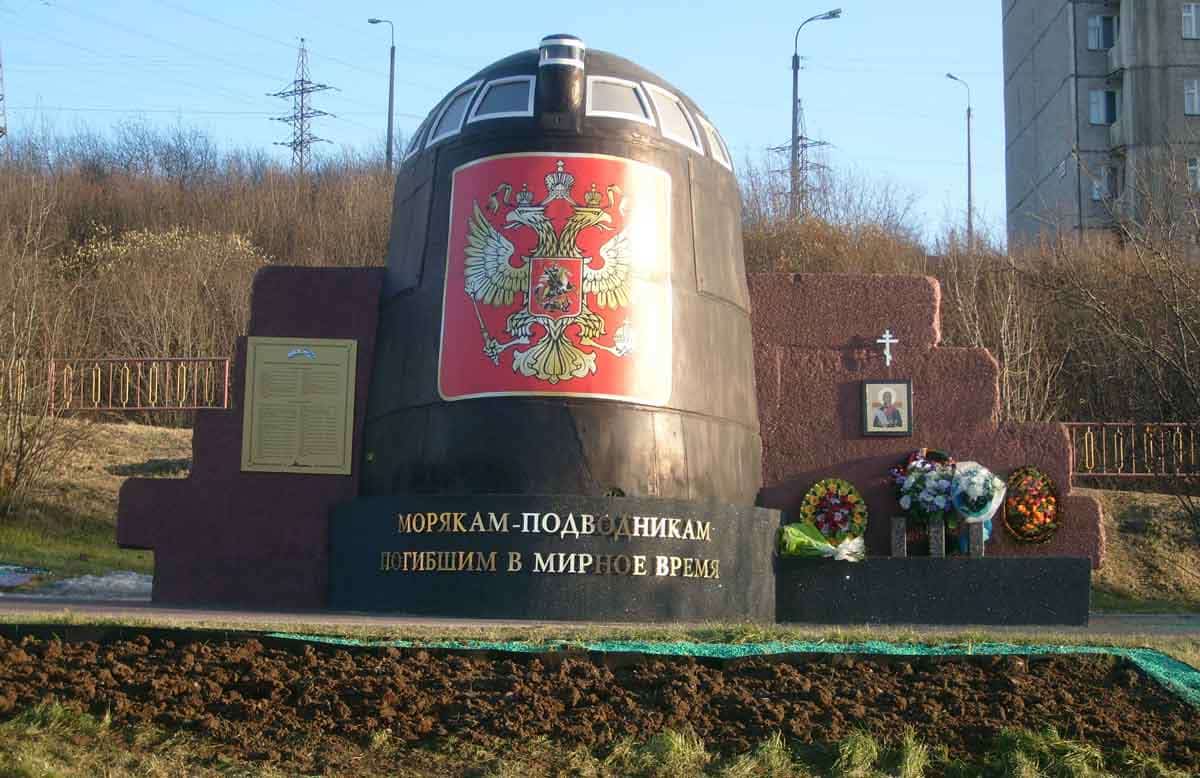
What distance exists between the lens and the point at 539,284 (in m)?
16.1

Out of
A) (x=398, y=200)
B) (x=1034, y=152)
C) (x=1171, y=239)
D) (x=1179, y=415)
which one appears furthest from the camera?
(x=1034, y=152)

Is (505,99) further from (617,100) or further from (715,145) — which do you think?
(715,145)

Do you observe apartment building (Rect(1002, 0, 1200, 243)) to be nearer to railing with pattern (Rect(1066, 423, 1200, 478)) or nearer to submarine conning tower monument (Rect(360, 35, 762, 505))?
railing with pattern (Rect(1066, 423, 1200, 478))

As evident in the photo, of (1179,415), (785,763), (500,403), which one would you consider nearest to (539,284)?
(500,403)

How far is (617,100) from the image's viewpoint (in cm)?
1700

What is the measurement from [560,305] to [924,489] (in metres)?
5.25

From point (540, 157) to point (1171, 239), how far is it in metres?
10.6

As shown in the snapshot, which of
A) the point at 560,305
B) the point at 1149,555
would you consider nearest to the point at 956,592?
the point at 560,305

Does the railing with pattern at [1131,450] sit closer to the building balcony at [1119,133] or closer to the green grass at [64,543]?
the green grass at [64,543]

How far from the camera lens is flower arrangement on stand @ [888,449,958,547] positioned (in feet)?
58.0

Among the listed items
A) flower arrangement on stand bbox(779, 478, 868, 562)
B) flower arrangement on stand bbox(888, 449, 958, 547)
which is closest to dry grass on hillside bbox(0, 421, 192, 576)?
flower arrangement on stand bbox(779, 478, 868, 562)

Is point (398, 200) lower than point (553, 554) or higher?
higher

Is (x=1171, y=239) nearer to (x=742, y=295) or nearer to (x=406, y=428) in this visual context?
(x=742, y=295)

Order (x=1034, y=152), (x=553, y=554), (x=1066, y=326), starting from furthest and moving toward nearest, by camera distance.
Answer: (x=1034, y=152), (x=1066, y=326), (x=553, y=554)
